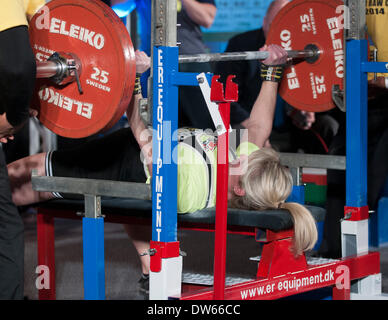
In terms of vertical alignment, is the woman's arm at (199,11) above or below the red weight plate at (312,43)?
above

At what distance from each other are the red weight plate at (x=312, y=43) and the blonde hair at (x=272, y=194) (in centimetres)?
81

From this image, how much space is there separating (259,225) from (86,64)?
90cm

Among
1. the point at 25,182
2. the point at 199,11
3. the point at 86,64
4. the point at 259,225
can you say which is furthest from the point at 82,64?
the point at 199,11

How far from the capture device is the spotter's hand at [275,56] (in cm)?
343

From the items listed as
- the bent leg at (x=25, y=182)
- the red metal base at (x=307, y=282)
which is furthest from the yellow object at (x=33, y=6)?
the red metal base at (x=307, y=282)

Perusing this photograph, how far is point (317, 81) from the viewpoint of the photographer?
370cm

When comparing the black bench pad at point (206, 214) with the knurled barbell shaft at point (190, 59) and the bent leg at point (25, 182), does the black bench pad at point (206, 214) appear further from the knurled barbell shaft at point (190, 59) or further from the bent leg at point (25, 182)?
the knurled barbell shaft at point (190, 59)

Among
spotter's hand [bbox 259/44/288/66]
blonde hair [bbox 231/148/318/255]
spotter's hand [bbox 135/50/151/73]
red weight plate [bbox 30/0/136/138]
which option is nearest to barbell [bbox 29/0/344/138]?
red weight plate [bbox 30/0/136/138]

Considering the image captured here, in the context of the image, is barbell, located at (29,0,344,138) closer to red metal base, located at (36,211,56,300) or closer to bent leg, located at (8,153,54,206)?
bent leg, located at (8,153,54,206)

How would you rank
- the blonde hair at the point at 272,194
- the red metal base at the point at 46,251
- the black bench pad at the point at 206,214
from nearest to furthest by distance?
the black bench pad at the point at 206,214 < the blonde hair at the point at 272,194 < the red metal base at the point at 46,251

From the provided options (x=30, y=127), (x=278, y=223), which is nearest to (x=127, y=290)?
(x=278, y=223)

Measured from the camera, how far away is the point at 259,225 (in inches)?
109

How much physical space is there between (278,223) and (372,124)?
185 centimetres
